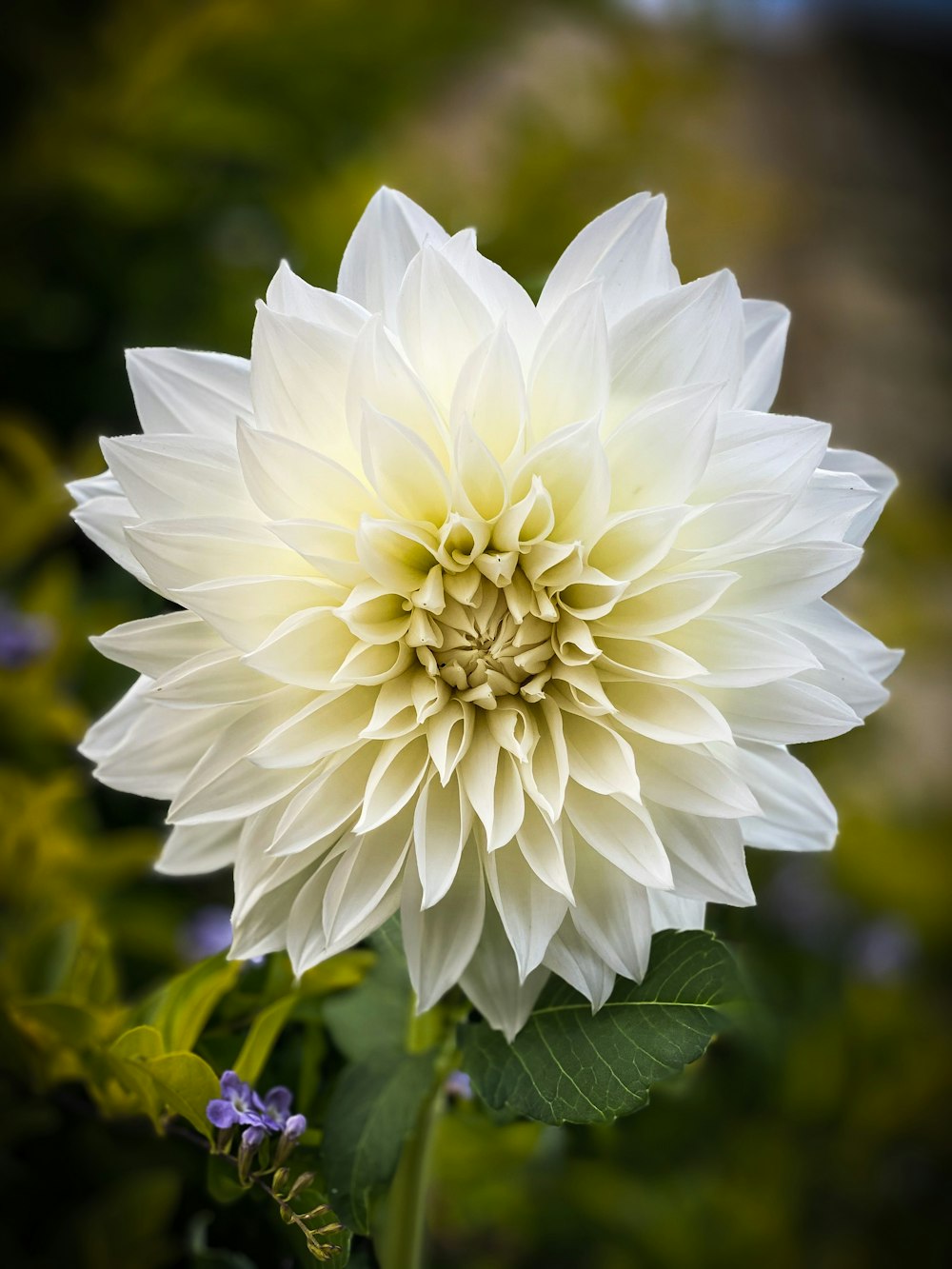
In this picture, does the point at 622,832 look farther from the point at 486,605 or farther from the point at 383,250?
the point at 383,250

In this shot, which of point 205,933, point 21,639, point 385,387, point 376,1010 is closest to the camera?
point 385,387

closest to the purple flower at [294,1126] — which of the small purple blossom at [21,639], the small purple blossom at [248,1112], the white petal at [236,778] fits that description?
the small purple blossom at [248,1112]

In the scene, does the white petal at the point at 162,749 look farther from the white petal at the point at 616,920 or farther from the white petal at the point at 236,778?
the white petal at the point at 616,920

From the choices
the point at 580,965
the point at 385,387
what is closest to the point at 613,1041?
the point at 580,965

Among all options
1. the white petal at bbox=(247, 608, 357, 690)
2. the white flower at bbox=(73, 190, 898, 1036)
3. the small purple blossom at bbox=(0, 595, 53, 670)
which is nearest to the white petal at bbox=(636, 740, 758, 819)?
the white flower at bbox=(73, 190, 898, 1036)

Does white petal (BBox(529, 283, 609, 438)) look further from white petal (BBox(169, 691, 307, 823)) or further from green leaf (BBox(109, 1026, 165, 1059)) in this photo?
green leaf (BBox(109, 1026, 165, 1059))

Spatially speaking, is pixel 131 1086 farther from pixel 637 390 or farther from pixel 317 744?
pixel 637 390
